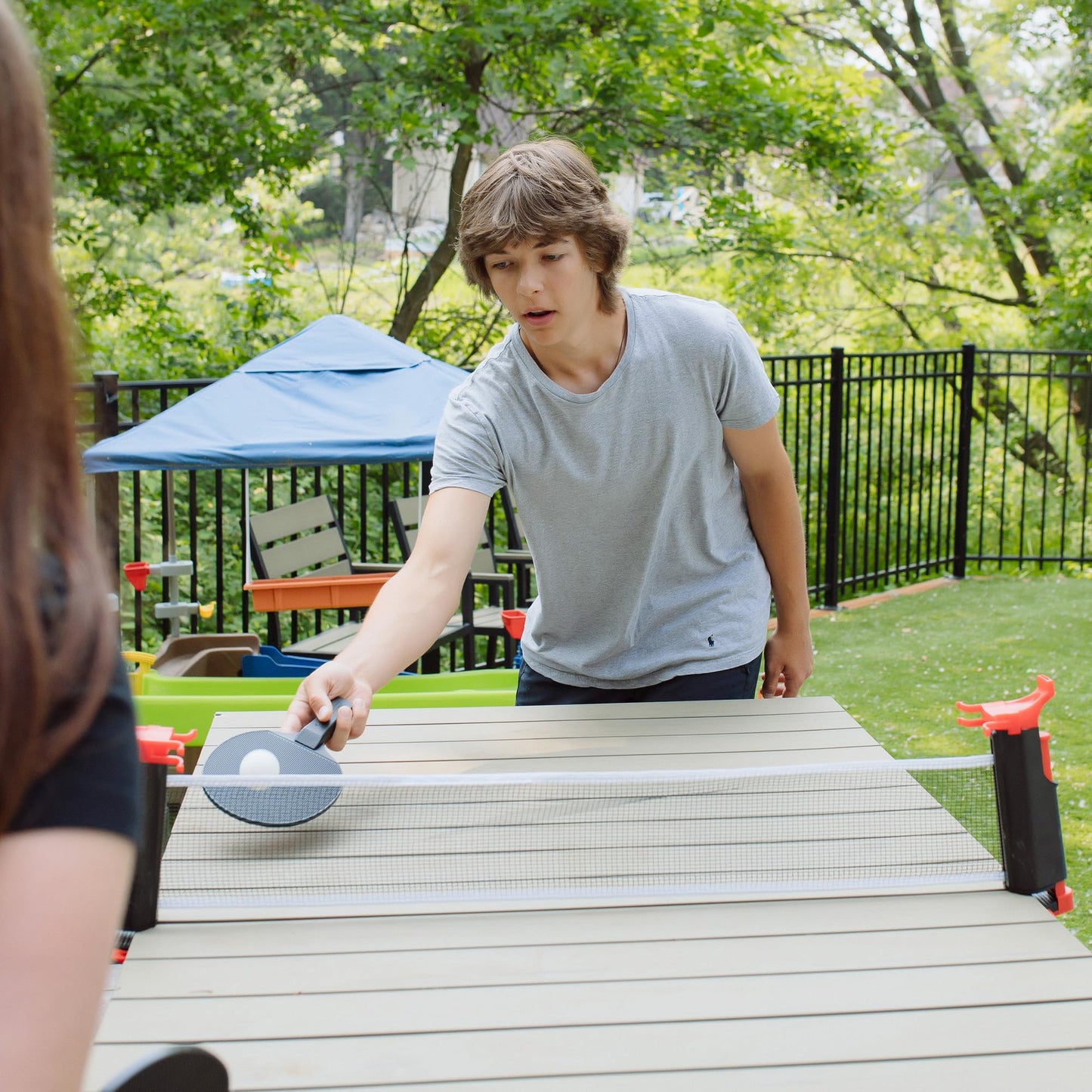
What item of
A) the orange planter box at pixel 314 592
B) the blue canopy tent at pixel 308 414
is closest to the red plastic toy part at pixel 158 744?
the blue canopy tent at pixel 308 414

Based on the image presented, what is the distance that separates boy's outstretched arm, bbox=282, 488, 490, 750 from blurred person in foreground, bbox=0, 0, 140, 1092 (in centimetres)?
122

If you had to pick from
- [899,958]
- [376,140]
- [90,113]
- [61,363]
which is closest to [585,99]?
[376,140]

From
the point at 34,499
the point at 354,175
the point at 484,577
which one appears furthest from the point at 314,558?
the point at 354,175

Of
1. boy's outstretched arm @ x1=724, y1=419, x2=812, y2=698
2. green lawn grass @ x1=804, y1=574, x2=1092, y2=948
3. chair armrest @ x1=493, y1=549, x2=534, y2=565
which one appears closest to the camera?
boy's outstretched arm @ x1=724, y1=419, x2=812, y2=698

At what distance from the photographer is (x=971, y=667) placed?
713cm

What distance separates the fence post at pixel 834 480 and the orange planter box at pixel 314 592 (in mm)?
4519

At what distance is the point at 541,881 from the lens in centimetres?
180

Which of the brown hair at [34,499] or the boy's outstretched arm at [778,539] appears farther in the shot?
the boy's outstretched arm at [778,539]

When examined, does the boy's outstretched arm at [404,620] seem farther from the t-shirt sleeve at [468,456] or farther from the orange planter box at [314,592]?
the orange planter box at [314,592]

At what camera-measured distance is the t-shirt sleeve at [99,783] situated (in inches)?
26.2

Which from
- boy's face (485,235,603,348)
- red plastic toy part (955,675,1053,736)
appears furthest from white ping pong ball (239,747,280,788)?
red plastic toy part (955,675,1053,736)

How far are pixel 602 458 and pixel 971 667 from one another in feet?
17.6

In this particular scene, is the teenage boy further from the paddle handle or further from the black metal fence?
the black metal fence

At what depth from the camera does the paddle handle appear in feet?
6.18
